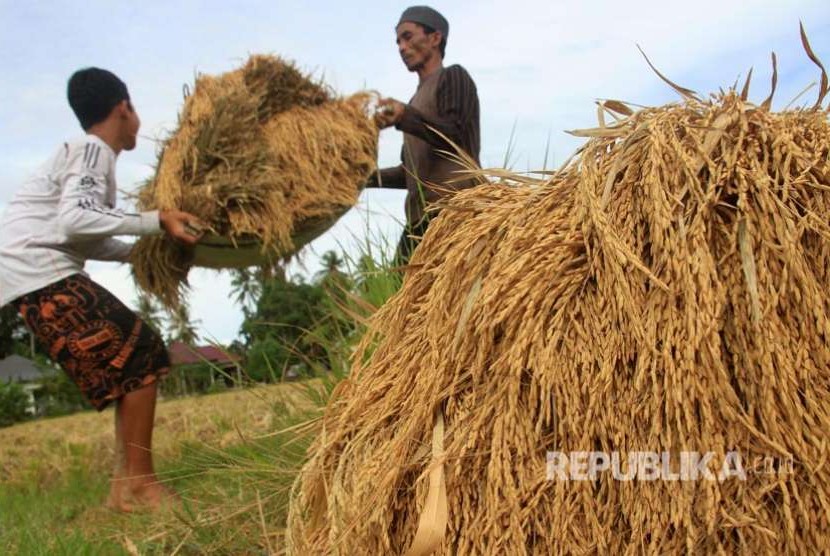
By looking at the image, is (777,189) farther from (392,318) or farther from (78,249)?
(78,249)

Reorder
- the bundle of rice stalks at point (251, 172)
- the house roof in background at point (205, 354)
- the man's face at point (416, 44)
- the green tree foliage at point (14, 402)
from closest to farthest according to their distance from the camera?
the house roof in background at point (205, 354) < the bundle of rice stalks at point (251, 172) < the man's face at point (416, 44) < the green tree foliage at point (14, 402)

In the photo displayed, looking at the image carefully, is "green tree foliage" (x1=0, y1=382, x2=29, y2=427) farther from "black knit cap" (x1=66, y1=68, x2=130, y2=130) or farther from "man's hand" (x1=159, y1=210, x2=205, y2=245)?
"man's hand" (x1=159, y1=210, x2=205, y2=245)

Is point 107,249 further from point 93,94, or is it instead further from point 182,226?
point 93,94

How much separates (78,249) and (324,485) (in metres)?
2.33

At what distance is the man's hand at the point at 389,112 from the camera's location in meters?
3.96

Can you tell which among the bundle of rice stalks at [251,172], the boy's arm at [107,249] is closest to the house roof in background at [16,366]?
the boy's arm at [107,249]

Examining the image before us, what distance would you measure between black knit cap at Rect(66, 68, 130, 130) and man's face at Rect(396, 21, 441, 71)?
148 cm

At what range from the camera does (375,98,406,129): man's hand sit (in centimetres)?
396

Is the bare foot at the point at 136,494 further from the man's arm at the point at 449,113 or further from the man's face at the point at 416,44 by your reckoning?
the man's face at the point at 416,44

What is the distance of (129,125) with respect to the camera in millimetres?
3932

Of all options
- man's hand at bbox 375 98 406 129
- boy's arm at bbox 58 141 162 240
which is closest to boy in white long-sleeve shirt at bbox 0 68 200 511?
boy's arm at bbox 58 141 162 240

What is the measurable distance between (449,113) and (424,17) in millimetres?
647

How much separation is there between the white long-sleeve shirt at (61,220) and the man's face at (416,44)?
164 cm

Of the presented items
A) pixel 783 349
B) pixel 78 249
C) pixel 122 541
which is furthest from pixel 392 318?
pixel 78 249
